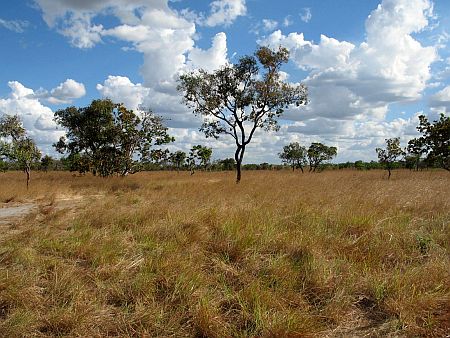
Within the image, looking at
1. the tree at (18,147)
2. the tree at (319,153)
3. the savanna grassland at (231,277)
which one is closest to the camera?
the savanna grassland at (231,277)

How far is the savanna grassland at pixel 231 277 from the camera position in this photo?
3.47 metres

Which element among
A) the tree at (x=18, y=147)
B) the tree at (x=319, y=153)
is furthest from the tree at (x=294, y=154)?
the tree at (x=18, y=147)

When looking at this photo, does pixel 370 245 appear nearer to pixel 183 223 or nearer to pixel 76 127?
pixel 183 223

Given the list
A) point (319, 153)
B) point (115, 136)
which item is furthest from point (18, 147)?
point (319, 153)

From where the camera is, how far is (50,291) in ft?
13.2

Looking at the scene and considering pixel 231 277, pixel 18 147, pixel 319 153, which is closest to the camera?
pixel 231 277

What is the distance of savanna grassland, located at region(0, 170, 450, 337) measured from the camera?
3471 millimetres

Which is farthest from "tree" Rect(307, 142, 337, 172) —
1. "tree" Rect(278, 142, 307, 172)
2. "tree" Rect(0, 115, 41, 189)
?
"tree" Rect(0, 115, 41, 189)

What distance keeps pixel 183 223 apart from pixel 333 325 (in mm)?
3656

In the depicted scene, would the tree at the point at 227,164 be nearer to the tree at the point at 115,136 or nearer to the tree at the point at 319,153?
the tree at the point at 319,153

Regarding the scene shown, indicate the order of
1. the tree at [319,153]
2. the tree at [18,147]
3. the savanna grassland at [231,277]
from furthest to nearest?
1. the tree at [319,153]
2. the tree at [18,147]
3. the savanna grassland at [231,277]

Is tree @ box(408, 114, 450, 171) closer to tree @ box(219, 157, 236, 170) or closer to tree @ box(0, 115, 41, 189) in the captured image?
tree @ box(0, 115, 41, 189)

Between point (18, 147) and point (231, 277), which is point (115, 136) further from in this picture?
point (231, 277)

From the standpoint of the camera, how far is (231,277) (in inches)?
179
